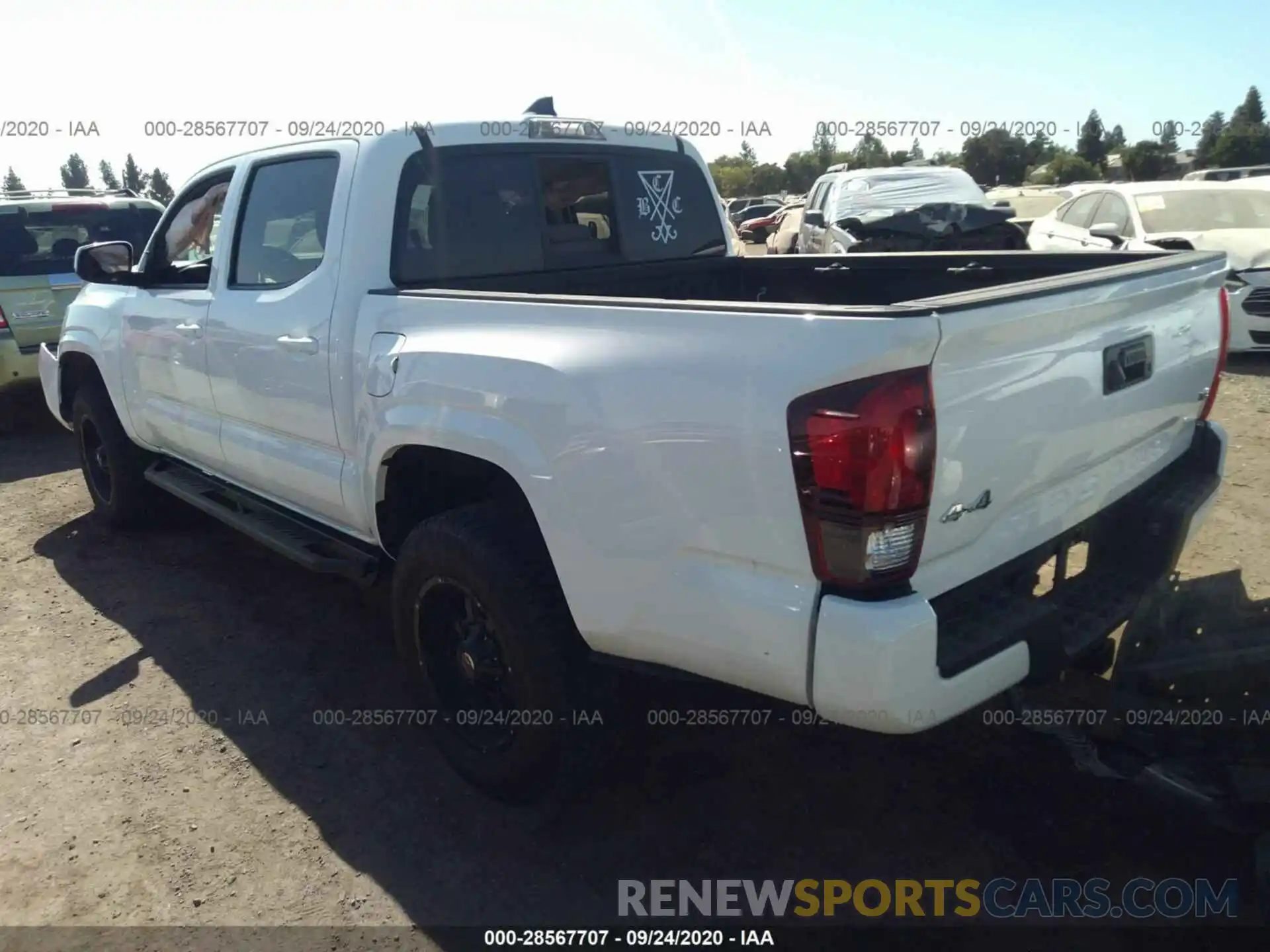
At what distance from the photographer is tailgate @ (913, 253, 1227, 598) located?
6.41 feet

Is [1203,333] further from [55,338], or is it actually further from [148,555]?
[55,338]

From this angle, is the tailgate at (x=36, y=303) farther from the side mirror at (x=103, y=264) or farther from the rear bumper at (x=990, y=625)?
the rear bumper at (x=990, y=625)

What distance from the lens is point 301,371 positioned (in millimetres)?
3299

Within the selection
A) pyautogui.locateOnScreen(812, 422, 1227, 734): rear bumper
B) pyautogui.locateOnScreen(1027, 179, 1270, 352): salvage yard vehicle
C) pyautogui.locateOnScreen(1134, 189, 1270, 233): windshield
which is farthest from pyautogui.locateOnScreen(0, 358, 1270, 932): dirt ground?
pyautogui.locateOnScreen(1134, 189, 1270, 233): windshield

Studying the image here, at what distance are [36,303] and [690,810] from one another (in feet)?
24.1

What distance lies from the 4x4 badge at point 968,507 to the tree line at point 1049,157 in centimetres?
3364

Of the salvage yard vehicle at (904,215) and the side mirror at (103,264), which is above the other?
the side mirror at (103,264)

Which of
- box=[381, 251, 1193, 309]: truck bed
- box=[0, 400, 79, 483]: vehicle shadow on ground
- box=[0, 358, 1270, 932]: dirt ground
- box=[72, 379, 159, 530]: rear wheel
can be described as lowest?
box=[0, 400, 79, 483]: vehicle shadow on ground

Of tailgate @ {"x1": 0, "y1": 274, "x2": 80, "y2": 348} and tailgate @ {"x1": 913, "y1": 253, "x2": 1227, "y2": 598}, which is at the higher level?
tailgate @ {"x1": 913, "y1": 253, "x2": 1227, "y2": 598}

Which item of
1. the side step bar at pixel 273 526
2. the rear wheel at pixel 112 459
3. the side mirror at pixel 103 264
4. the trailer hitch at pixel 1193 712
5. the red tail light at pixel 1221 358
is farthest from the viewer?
the rear wheel at pixel 112 459

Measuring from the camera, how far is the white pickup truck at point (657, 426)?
1.93 metres

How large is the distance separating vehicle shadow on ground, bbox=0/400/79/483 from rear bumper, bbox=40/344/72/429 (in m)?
1.53

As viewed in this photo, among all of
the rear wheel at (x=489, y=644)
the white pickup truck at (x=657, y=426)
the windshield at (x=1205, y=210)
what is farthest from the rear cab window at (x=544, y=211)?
the windshield at (x=1205, y=210)

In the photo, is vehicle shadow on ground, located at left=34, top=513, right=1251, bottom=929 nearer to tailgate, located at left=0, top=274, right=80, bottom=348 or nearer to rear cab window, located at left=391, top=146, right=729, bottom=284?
rear cab window, located at left=391, top=146, right=729, bottom=284
